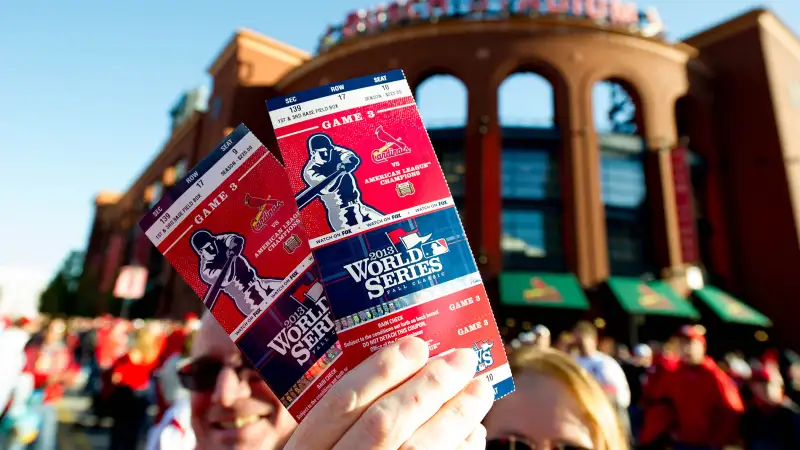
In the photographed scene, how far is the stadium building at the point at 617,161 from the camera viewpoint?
1733cm

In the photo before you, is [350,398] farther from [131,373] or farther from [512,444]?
[131,373]

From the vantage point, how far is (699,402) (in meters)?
5.85

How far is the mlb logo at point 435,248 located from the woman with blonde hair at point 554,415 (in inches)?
50.9

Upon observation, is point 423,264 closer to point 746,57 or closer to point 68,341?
point 68,341

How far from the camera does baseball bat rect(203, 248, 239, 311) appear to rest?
1.17m

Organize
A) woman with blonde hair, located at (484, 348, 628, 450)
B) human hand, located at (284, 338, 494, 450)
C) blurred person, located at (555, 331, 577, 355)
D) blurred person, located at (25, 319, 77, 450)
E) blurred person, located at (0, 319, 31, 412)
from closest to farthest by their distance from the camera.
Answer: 1. human hand, located at (284, 338, 494, 450)
2. woman with blonde hair, located at (484, 348, 628, 450)
3. blurred person, located at (0, 319, 31, 412)
4. blurred person, located at (25, 319, 77, 450)
5. blurred person, located at (555, 331, 577, 355)

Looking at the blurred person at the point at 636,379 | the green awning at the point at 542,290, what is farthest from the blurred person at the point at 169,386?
the green awning at the point at 542,290

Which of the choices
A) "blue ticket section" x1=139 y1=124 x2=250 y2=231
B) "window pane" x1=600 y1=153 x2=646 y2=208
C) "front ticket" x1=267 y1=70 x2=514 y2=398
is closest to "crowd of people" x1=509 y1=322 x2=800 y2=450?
"front ticket" x1=267 y1=70 x2=514 y2=398

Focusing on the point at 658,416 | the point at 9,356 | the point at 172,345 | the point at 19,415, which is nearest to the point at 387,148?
the point at 9,356

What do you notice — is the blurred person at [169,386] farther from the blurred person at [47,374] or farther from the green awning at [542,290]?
the green awning at [542,290]

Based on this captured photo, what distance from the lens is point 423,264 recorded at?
1137 mm

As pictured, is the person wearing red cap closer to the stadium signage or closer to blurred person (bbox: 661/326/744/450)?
blurred person (bbox: 661/326/744/450)

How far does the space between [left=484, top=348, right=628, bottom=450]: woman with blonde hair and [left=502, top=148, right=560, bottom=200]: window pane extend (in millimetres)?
17037

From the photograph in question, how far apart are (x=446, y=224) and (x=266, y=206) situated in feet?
1.45
